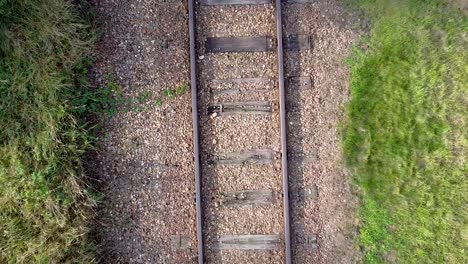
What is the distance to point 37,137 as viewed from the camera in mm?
5426

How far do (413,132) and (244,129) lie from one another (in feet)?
7.25

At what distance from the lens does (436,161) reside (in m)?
5.64

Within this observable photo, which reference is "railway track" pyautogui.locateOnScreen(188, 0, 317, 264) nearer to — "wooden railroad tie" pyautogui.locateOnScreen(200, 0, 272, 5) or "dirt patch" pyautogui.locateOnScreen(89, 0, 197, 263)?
"wooden railroad tie" pyautogui.locateOnScreen(200, 0, 272, 5)

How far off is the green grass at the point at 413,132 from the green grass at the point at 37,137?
370cm

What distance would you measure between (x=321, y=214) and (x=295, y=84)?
178cm

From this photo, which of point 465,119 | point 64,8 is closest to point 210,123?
point 64,8

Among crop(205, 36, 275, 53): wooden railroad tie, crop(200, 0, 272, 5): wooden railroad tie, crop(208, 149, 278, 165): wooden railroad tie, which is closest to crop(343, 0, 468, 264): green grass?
crop(208, 149, 278, 165): wooden railroad tie

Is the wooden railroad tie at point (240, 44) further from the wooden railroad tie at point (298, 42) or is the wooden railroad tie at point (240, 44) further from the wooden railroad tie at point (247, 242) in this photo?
the wooden railroad tie at point (247, 242)

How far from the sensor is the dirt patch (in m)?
5.79

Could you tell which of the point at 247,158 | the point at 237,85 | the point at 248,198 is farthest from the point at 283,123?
the point at 248,198

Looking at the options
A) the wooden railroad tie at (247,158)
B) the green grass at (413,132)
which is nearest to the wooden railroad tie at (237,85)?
the wooden railroad tie at (247,158)

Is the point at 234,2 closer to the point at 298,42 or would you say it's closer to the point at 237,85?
the point at 298,42

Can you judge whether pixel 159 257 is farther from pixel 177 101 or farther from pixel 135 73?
pixel 135 73

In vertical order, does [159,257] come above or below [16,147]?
below
